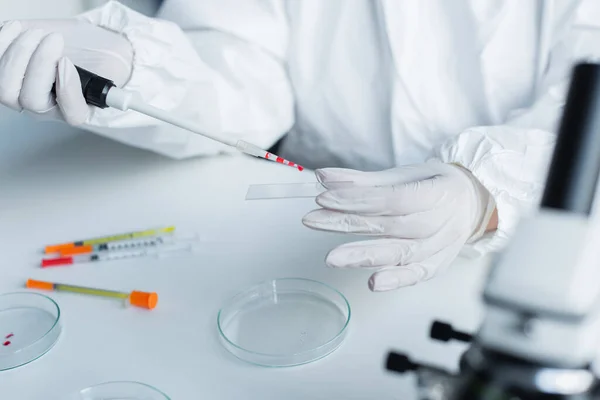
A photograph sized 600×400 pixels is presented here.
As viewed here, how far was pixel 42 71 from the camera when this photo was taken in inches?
37.8

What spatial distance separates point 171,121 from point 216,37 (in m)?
0.49

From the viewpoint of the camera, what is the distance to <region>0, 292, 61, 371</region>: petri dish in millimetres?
791

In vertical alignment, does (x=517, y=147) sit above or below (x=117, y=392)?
above

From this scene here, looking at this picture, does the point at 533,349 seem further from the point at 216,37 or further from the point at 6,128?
the point at 6,128

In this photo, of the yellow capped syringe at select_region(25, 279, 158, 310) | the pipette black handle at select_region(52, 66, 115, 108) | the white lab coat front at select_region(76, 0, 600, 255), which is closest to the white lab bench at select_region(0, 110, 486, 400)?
the yellow capped syringe at select_region(25, 279, 158, 310)

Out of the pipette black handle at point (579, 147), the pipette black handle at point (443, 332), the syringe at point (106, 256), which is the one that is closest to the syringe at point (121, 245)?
the syringe at point (106, 256)

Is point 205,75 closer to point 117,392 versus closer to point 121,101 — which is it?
point 121,101

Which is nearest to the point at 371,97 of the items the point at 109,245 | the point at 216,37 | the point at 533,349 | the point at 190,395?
the point at 216,37

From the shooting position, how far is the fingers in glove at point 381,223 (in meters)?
0.83

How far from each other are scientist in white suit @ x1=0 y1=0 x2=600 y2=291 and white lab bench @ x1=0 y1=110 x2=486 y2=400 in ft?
0.21

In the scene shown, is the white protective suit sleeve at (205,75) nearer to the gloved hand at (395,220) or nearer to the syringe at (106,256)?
the syringe at (106,256)

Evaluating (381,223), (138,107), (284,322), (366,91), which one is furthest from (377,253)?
(366,91)

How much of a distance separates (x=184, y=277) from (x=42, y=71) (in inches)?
15.7

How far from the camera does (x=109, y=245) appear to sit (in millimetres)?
988
